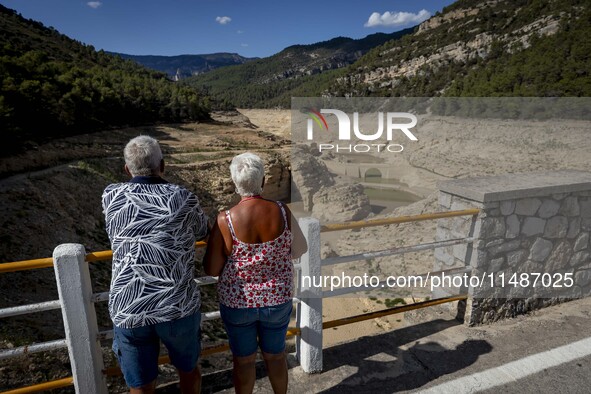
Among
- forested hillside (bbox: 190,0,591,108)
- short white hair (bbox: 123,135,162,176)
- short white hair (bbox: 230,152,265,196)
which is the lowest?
short white hair (bbox: 230,152,265,196)

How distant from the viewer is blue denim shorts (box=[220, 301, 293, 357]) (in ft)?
6.89

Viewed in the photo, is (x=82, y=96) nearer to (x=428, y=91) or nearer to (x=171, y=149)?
(x=171, y=149)

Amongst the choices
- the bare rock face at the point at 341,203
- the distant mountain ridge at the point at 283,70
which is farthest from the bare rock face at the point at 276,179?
the distant mountain ridge at the point at 283,70

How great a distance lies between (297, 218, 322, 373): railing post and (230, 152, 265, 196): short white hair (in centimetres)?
76

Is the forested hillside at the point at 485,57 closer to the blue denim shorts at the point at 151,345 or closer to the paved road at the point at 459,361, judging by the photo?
the paved road at the point at 459,361

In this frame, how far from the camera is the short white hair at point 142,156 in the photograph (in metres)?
1.87

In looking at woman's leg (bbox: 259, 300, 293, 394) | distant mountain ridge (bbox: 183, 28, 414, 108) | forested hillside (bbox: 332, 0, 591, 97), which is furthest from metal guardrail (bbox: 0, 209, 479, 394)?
distant mountain ridge (bbox: 183, 28, 414, 108)

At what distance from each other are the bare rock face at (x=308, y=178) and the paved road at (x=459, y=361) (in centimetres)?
1922

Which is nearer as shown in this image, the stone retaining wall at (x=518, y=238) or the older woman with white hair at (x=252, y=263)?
the older woman with white hair at (x=252, y=263)

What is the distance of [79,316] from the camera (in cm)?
223

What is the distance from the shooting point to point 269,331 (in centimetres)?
218

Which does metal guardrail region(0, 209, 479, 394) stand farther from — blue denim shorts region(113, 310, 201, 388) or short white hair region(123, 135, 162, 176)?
short white hair region(123, 135, 162, 176)

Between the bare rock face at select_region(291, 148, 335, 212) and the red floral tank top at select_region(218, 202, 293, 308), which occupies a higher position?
the red floral tank top at select_region(218, 202, 293, 308)

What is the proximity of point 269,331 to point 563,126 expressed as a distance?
31259 mm
